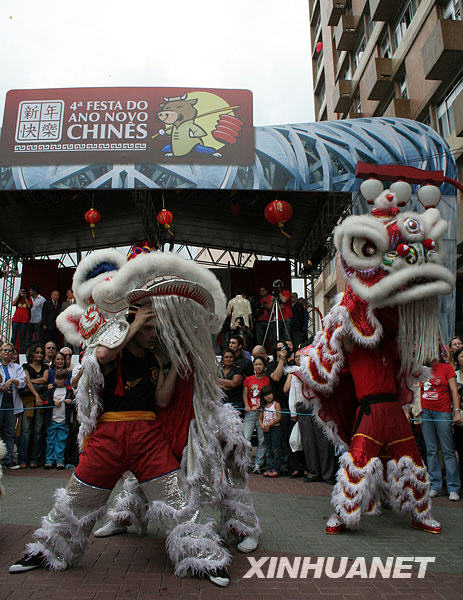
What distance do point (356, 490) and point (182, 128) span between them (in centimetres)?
864

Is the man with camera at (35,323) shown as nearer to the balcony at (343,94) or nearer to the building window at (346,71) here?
the balcony at (343,94)

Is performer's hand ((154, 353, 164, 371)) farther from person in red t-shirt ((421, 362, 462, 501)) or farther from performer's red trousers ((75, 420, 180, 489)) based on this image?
person in red t-shirt ((421, 362, 462, 501))

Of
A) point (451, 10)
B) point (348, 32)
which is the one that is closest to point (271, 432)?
point (451, 10)

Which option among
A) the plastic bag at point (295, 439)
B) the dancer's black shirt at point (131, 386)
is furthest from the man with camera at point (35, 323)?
the dancer's black shirt at point (131, 386)

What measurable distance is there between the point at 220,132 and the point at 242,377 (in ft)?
18.8

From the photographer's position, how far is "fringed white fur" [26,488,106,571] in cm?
271

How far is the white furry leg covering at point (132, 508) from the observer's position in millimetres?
3498

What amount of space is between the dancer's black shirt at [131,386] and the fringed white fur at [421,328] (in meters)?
1.99

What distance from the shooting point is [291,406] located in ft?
21.2

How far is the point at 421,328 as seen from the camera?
145 inches

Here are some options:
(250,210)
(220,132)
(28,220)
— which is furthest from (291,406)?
(28,220)

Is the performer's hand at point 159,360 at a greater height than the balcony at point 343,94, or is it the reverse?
the balcony at point 343,94

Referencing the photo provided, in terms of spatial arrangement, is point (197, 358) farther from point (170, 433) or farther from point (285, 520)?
point (285, 520)

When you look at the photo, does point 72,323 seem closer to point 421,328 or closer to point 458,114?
point 421,328
